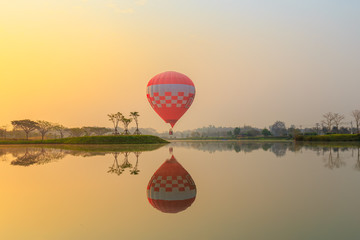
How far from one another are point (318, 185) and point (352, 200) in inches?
78.8

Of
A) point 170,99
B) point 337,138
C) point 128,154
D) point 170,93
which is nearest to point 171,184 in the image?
point 128,154

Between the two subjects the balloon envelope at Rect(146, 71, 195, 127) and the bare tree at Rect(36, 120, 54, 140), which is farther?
the bare tree at Rect(36, 120, 54, 140)

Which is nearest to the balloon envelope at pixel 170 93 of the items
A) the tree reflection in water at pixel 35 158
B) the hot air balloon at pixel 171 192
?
the tree reflection in water at pixel 35 158

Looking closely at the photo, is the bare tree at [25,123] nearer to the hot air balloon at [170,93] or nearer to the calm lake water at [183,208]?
the hot air balloon at [170,93]

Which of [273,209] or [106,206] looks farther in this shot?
[106,206]

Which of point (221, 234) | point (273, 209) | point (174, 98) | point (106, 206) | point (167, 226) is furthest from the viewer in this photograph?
point (174, 98)

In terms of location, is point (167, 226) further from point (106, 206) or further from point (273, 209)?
point (273, 209)

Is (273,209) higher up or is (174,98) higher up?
(174,98)

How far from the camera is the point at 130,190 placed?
838cm

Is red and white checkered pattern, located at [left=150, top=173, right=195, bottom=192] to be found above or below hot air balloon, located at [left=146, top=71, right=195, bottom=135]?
below

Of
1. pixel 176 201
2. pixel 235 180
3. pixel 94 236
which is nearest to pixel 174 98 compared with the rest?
pixel 235 180

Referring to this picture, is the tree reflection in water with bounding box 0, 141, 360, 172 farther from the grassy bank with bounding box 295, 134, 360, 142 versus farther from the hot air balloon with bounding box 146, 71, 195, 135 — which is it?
Result: the grassy bank with bounding box 295, 134, 360, 142

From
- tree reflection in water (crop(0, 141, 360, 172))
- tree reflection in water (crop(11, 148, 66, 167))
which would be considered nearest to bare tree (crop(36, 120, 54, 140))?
tree reflection in water (crop(0, 141, 360, 172))

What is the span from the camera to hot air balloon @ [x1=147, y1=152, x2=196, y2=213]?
6539 mm
